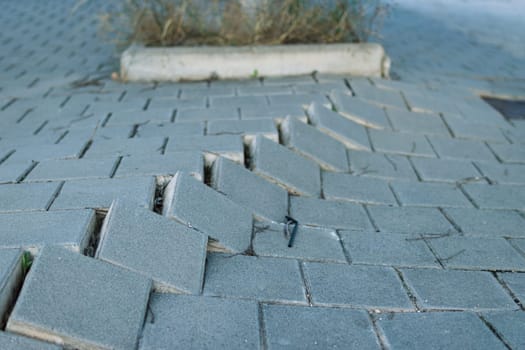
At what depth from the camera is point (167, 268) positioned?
80.8 inches

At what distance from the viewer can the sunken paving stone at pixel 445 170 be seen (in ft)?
10.7

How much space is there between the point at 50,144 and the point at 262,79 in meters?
2.03

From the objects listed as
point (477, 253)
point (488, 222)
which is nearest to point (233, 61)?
point (488, 222)

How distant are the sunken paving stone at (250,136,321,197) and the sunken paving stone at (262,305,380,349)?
3.16 feet

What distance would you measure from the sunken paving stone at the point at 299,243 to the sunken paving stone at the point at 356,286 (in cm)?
7

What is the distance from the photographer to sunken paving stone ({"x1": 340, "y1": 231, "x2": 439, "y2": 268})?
2381 mm

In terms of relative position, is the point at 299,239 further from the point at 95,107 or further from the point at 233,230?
the point at 95,107

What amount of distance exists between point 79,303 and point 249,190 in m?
1.13

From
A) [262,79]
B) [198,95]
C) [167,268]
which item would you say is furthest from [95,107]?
[167,268]

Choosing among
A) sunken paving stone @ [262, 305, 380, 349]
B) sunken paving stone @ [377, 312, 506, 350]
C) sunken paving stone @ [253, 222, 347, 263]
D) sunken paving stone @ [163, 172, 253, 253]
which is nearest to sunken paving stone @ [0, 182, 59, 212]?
sunken paving stone @ [163, 172, 253, 253]

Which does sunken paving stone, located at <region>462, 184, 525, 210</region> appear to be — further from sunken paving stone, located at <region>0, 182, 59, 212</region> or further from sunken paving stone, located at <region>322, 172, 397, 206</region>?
sunken paving stone, located at <region>0, 182, 59, 212</region>

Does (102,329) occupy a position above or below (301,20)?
below

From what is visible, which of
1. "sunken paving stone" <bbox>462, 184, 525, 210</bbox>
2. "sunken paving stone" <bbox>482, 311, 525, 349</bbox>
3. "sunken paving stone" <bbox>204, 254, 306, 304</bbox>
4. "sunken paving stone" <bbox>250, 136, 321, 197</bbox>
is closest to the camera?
"sunken paving stone" <bbox>482, 311, 525, 349</bbox>

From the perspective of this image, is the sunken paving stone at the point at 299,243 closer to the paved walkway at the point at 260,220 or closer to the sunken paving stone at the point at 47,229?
the paved walkway at the point at 260,220
